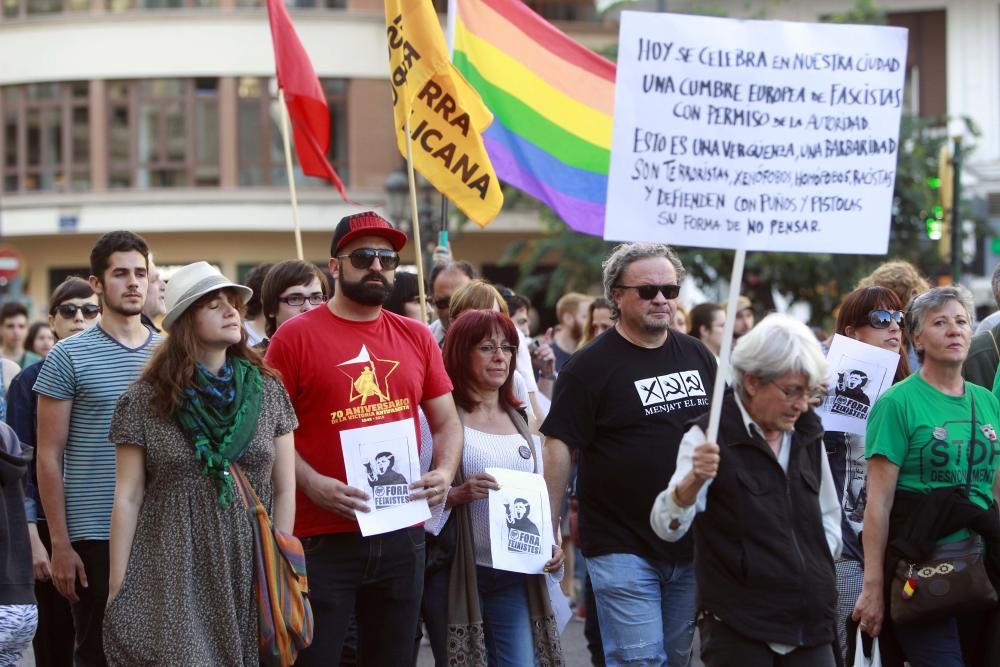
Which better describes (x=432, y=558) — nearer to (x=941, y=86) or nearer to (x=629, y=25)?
(x=629, y=25)

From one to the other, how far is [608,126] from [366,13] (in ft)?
76.7

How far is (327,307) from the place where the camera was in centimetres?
611

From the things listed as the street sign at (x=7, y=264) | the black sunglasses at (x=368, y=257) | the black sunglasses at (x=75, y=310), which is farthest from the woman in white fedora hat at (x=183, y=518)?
the street sign at (x=7, y=264)

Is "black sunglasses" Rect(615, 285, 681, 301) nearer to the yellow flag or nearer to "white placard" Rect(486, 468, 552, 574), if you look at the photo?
"white placard" Rect(486, 468, 552, 574)

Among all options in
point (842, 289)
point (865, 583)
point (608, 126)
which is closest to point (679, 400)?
point (865, 583)

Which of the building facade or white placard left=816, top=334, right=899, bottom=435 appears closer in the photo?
white placard left=816, top=334, right=899, bottom=435

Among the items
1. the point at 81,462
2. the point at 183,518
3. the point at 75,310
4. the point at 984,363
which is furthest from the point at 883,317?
the point at 75,310

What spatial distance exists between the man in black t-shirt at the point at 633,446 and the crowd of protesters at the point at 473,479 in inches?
0.4

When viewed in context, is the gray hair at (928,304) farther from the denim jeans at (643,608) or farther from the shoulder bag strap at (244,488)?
the shoulder bag strap at (244,488)

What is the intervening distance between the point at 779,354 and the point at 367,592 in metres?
2.05

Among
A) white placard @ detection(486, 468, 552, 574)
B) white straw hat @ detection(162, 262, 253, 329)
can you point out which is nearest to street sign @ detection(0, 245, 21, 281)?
white placard @ detection(486, 468, 552, 574)

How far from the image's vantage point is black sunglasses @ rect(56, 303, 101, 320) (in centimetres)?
830

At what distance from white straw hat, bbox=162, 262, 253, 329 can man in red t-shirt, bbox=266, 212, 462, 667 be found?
0.53 meters

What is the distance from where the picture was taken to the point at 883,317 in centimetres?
720
